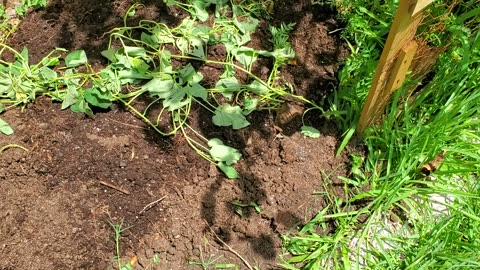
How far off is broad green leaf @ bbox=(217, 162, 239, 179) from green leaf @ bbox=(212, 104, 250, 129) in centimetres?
25

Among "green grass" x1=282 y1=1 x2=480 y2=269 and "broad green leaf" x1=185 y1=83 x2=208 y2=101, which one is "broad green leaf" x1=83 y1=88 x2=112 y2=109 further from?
"green grass" x1=282 y1=1 x2=480 y2=269

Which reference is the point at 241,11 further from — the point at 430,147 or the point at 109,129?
the point at 430,147

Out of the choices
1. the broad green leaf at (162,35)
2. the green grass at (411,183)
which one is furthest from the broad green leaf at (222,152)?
the broad green leaf at (162,35)

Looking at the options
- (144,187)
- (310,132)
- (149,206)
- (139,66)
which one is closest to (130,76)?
(139,66)

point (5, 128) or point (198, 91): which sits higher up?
point (198, 91)

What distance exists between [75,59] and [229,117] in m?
1.00

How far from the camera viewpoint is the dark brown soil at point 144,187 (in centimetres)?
242

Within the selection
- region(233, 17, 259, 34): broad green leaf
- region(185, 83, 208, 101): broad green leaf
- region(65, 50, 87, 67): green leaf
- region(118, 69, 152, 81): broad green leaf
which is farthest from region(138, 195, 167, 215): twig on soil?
region(233, 17, 259, 34): broad green leaf

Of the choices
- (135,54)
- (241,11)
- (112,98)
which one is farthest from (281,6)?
(112,98)

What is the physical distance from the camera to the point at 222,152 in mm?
2678

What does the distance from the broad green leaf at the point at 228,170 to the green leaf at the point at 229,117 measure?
0.25m

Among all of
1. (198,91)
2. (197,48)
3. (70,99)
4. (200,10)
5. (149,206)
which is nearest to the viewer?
(149,206)

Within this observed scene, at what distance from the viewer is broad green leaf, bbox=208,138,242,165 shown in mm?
2662

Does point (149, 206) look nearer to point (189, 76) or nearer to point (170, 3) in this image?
point (189, 76)
